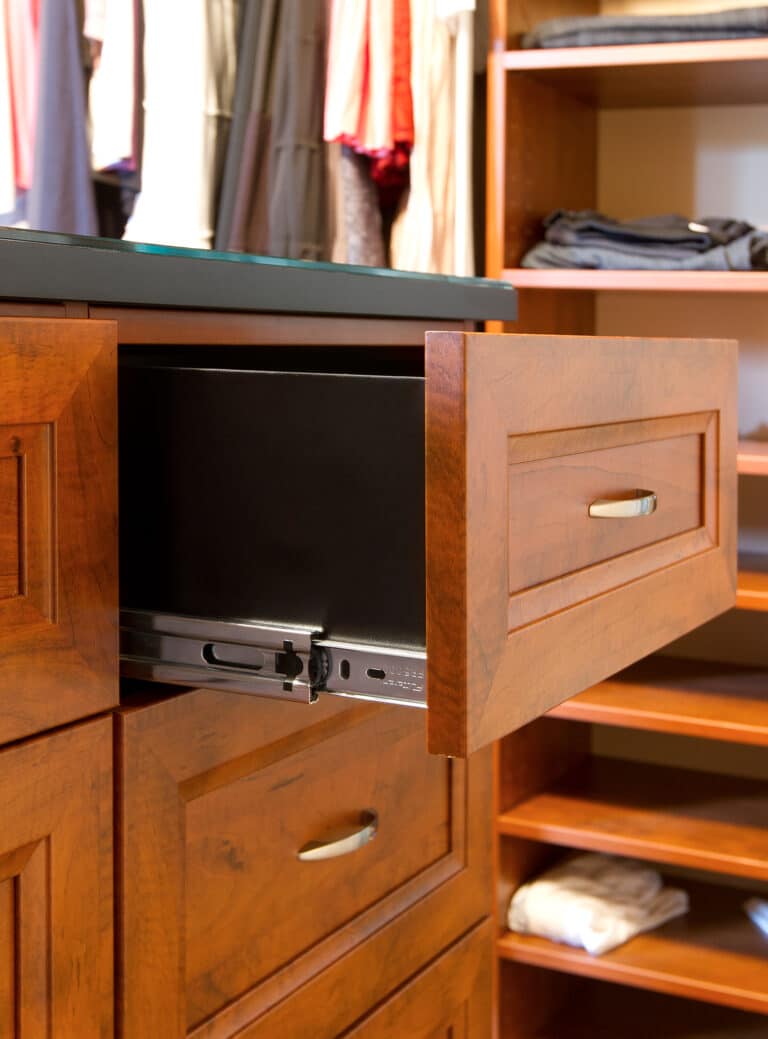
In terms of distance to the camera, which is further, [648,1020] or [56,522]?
[648,1020]

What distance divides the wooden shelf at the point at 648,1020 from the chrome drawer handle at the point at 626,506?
1484 mm

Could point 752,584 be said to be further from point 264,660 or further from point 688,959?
point 264,660

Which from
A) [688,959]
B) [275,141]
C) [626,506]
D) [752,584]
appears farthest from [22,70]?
[688,959]

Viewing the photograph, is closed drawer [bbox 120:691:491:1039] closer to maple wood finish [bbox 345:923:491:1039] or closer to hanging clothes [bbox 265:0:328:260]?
maple wood finish [bbox 345:923:491:1039]

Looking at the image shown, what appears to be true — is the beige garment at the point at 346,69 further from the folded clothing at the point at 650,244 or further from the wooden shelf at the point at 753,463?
the wooden shelf at the point at 753,463

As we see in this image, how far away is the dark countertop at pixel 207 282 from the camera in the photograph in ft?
2.11

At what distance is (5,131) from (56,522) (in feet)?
4.36

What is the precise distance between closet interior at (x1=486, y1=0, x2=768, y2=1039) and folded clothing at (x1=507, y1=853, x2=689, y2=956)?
0.8 inches

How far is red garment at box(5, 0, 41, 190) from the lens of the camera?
1.82m

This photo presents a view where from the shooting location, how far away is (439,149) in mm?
1914

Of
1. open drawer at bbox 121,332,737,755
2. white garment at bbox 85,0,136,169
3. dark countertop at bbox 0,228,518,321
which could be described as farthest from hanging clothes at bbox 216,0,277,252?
open drawer at bbox 121,332,737,755

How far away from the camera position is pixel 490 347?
63 cm

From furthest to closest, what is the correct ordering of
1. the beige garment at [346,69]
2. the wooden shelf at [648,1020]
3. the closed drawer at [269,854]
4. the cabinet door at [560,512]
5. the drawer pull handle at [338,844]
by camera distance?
the wooden shelf at [648,1020]
the beige garment at [346,69]
the drawer pull handle at [338,844]
the closed drawer at [269,854]
the cabinet door at [560,512]

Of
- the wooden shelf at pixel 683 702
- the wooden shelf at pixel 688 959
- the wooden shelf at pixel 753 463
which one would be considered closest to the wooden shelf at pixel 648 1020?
the wooden shelf at pixel 688 959
